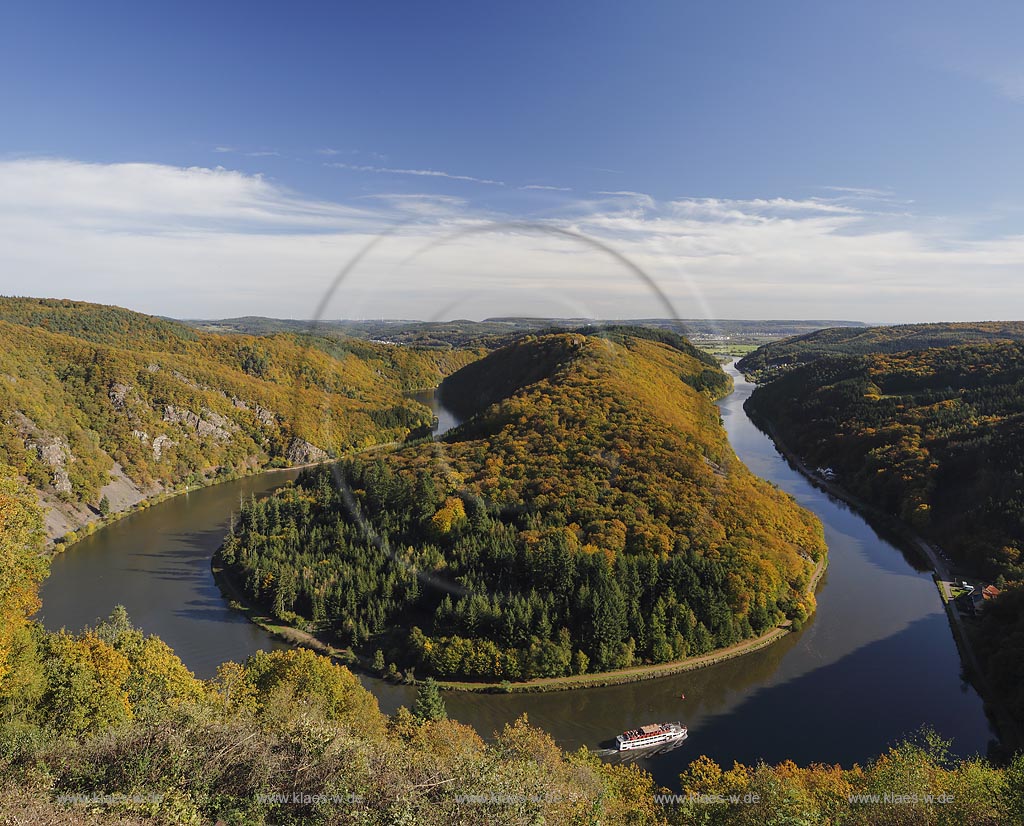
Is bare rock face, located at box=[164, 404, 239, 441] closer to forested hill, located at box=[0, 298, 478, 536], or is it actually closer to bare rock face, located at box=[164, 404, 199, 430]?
bare rock face, located at box=[164, 404, 199, 430]

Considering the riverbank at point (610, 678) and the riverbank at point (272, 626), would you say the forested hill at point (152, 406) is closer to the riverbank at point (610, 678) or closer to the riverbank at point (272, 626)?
the riverbank at point (272, 626)

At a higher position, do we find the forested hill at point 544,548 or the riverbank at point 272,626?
the forested hill at point 544,548

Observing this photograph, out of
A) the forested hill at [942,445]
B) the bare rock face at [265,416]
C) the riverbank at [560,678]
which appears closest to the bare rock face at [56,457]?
the bare rock face at [265,416]

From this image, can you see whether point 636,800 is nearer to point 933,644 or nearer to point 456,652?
point 456,652

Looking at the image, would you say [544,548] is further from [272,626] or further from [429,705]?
[272,626]

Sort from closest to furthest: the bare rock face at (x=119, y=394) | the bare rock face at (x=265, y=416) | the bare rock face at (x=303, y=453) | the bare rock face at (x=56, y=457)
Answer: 1. the bare rock face at (x=56, y=457)
2. the bare rock face at (x=119, y=394)
3. the bare rock face at (x=303, y=453)
4. the bare rock face at (x=265, y=416)

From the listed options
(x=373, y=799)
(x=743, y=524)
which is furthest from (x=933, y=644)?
(x=373, y=799)
